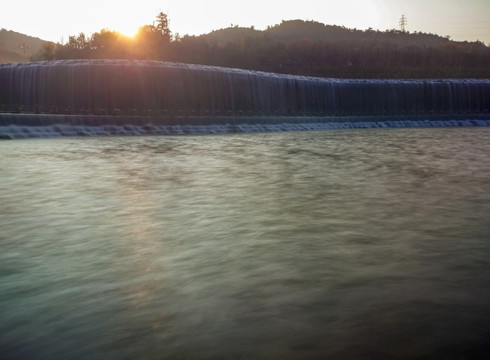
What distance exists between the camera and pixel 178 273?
2518 mm

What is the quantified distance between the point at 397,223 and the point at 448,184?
6.80 ft

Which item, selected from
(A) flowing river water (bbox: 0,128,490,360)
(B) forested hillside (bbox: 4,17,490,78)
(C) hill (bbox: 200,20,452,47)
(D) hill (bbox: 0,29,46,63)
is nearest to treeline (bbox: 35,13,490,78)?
(B) forested hillside (bbox: 4,17,490,78)

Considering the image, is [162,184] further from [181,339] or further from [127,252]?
[181,339]

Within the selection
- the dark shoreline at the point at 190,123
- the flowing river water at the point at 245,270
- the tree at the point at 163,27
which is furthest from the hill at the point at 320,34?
the flowing river water at the point at 245,270

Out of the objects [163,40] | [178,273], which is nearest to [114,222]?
[178,273]

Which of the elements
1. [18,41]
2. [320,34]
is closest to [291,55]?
[320,34]

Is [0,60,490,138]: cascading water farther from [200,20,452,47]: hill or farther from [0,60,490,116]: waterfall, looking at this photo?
[200,20,452,47]: hill

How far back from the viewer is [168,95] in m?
19.2

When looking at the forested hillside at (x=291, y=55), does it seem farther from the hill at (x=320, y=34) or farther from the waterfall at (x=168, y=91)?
the hill at (x=320, y=34)

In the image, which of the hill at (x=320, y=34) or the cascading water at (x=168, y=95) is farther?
the hill at (x=320, y=34)

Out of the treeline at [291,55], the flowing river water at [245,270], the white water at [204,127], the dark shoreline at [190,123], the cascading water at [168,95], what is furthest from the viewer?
the treeline at [291,55]

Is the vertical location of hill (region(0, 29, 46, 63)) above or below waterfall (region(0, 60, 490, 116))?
above

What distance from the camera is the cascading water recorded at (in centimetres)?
1773

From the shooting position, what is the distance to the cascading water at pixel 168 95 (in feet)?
58.2
